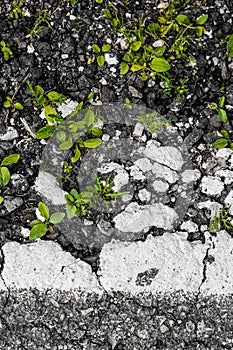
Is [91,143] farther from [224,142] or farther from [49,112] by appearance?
[224,142]

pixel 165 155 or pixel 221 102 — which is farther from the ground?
pixel 221 102

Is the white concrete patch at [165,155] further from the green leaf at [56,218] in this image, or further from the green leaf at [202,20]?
the green leaf at [202,20]

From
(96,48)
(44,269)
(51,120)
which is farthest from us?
(96,48)

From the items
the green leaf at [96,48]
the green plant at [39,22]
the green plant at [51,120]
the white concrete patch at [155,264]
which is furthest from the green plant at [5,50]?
the white concrete patch at [155,264]

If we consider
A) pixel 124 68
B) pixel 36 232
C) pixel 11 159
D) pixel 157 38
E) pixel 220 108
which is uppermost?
pixel 157 38

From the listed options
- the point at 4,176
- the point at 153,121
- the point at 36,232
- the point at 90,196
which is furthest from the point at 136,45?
the point at 36,232

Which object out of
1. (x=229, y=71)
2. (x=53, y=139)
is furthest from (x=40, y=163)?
(x=229, y=71)

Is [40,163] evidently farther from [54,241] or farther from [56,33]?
[56,33]
